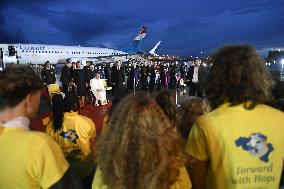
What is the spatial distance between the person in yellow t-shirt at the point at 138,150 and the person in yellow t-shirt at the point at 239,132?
258mm

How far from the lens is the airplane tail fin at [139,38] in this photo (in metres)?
57.4

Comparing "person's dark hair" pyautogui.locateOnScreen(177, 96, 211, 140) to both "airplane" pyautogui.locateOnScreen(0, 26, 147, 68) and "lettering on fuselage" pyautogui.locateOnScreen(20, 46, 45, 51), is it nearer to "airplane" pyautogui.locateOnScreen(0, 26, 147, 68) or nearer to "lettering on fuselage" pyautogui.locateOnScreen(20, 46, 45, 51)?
"airplane" pyautogui.locateOnScreen(0, 26, 147, 68)

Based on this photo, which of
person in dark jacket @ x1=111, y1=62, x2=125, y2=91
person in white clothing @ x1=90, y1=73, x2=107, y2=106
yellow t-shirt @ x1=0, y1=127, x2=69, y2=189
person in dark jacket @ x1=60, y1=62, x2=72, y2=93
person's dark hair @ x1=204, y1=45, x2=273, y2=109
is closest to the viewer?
yellow t-shirt @ x1=0, y1=127, x2=69, y2=189

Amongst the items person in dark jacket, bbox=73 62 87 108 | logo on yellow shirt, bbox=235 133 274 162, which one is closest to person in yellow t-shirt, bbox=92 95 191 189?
logo on yellow shirt, bbox=235 133 274 162

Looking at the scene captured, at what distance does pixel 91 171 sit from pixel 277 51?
24.1 metres

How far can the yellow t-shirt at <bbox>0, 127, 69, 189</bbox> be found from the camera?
1821 millimetres

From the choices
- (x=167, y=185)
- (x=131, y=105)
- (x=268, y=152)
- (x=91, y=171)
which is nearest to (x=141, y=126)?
(x=131, y=105)

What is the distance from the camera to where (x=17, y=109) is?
6.79 feet

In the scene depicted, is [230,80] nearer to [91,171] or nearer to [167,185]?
[167,185]

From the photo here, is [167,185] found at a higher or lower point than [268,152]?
lower

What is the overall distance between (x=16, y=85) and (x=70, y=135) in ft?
6.36

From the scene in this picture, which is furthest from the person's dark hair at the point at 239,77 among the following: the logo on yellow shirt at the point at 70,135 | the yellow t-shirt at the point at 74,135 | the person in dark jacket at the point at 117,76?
the person in dark jacket at the point at 117,76

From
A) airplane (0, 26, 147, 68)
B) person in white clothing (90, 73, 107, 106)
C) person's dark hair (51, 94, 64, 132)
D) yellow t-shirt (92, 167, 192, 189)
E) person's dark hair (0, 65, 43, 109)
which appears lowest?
person in white clothing (90, 73, 107, 106)

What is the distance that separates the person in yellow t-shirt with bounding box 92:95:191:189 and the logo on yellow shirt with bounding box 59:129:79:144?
6.55 feet
